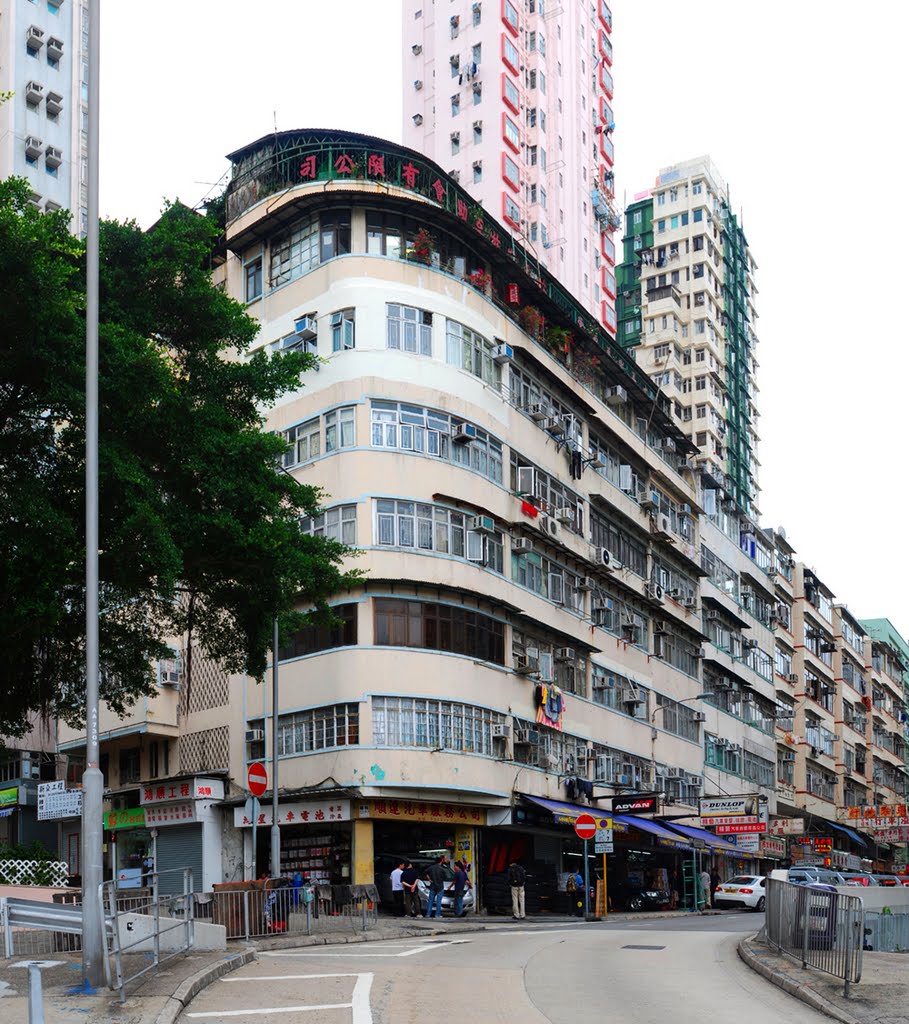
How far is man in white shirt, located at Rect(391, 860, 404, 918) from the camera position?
3219 cm

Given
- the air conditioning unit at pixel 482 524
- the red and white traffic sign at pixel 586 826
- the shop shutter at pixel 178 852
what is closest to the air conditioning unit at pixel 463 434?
the air conditioning unit at pixel 482 524

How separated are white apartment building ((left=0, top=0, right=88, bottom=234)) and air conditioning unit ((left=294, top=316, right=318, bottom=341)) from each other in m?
32.5

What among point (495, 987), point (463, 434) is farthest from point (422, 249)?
point (495, 987)

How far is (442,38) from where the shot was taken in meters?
78.6

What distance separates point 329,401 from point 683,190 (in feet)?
198

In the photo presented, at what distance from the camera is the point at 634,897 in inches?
1854

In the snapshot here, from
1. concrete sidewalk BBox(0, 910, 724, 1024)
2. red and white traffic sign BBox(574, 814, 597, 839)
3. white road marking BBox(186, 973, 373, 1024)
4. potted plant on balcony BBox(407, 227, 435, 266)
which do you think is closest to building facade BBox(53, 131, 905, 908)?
potted plant on balcony BBox(407, 227, 435, 266)

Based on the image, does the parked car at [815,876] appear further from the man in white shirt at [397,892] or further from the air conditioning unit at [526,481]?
the air conditioning unit at [526,481]

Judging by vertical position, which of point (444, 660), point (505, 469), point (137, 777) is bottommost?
point (137, 777)

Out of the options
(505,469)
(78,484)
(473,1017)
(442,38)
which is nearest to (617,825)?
(505,469)

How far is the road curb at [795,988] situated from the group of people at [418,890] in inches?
516

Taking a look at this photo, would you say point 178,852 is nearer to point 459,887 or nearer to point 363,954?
point 459,887

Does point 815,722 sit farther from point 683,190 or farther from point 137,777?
point 137,777

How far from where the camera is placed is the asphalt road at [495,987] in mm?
12211
